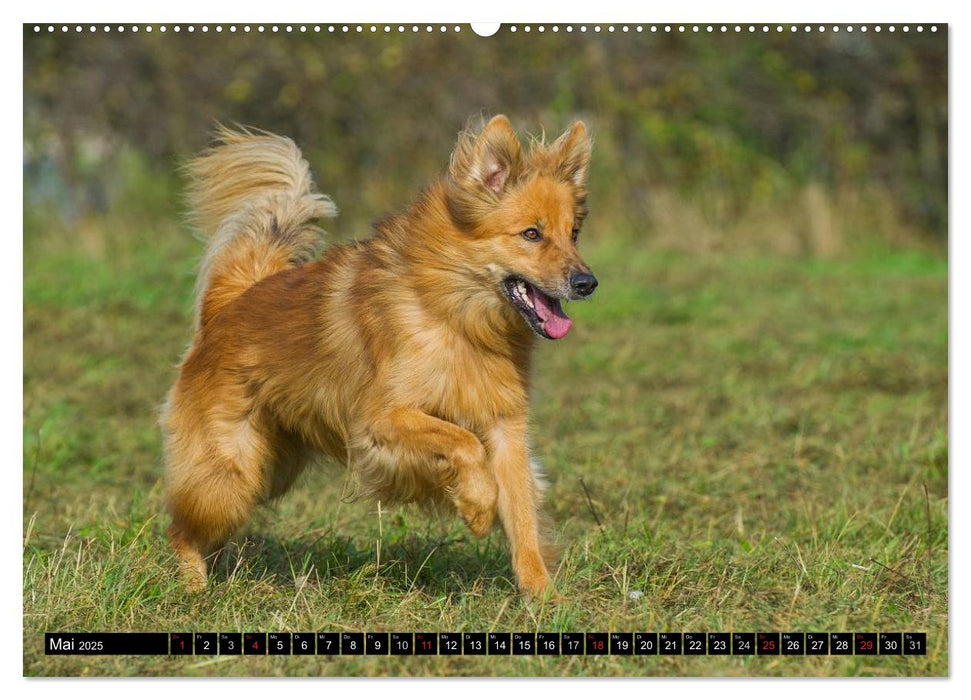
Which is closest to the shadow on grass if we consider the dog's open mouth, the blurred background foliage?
the dog's open mouth

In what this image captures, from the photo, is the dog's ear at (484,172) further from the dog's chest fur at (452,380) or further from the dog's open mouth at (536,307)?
the dog's chest fur at (452,380)

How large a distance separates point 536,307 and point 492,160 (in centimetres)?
57

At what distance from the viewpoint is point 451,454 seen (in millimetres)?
4414

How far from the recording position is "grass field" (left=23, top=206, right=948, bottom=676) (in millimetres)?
4184

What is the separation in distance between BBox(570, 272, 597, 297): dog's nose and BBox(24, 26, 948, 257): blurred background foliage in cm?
684

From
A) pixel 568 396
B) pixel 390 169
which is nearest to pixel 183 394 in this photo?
pixel 568 396

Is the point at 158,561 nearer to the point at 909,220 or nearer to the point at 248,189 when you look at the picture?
the point at 248,189

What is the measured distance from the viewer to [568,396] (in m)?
8.46

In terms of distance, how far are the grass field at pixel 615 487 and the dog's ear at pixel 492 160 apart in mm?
1423

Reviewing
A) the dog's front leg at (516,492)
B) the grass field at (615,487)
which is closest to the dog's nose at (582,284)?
the dog's front leg at (516,492)

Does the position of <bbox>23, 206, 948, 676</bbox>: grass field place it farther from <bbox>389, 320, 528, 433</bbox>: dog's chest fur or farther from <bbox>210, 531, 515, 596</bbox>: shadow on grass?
<bbox>389, 320, 528, 433</bbox>: dog's chest fur

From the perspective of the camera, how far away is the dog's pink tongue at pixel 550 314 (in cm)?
456

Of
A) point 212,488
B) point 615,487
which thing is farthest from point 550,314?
point 615,487

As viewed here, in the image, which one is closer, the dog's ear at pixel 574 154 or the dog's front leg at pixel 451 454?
the dog's front leg at pixel 451 454
